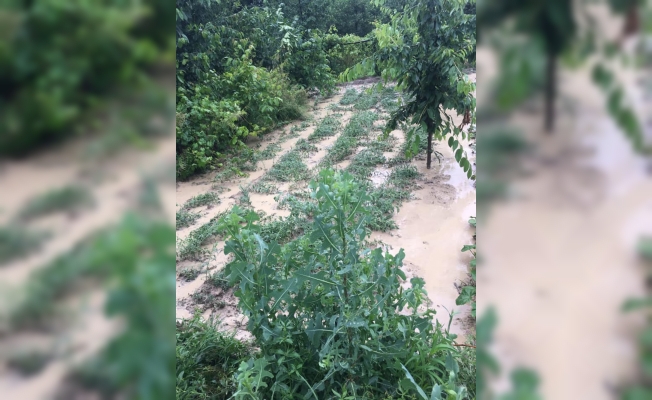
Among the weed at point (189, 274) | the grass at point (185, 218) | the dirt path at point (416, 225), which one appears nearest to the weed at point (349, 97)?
the dirt path at point (416, 225)

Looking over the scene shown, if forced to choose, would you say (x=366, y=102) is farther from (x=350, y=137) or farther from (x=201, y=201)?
(x=201, y=201)

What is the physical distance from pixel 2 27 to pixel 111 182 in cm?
18

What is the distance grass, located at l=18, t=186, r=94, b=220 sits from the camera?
0.43 metres

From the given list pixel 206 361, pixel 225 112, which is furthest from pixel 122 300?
pixel 225 112

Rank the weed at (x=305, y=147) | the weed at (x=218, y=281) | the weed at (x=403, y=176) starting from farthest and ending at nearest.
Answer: the weed at (x=305, y=147) < the weed at (x=403, y=176) < the weed at (x=218, y=281)

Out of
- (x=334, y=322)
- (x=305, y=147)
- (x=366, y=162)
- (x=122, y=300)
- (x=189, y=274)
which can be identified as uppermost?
(x=122, y=300)

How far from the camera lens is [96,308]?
1.45 ft

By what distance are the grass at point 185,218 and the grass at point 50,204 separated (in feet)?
13.2

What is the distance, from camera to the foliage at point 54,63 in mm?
406

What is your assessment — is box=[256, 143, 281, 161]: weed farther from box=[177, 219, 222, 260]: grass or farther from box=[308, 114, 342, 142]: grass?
box=[177, 219, 222, 260]: grass

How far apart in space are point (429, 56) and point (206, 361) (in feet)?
12.1

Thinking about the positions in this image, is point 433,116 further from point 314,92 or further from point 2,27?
point 314,92

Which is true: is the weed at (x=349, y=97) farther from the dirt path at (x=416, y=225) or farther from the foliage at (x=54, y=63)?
the foliage at (x=54, y=63)

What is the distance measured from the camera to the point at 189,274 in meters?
3.43
